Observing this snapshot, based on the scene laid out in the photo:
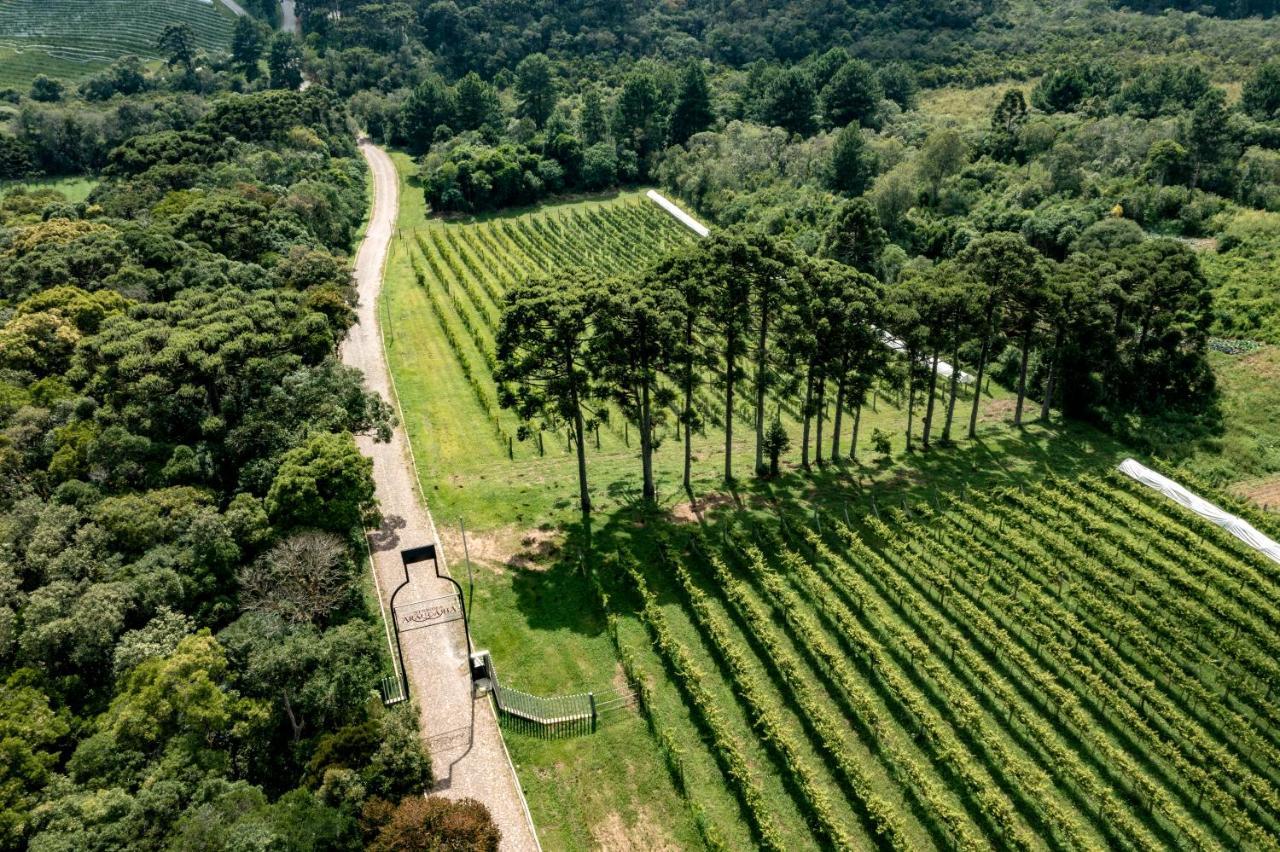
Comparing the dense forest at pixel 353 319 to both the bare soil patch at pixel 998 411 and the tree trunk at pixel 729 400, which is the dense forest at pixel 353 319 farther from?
the bare soil patch at pixel 998 411

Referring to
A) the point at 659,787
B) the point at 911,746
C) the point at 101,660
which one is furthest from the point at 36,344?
the point at 911,746

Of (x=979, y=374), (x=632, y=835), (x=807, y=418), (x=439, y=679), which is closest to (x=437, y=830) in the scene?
(x=632, y=835)

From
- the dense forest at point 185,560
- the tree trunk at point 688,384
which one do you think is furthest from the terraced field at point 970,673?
the dense forest at point 185,560

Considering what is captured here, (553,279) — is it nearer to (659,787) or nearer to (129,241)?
(659,787)

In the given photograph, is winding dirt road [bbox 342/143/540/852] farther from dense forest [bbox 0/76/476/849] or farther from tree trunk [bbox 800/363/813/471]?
tree trunk [bbox 800/363/813/471]

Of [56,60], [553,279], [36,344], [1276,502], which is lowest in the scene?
[1276,502]

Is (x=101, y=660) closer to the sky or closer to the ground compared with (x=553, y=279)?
closer to the ground
